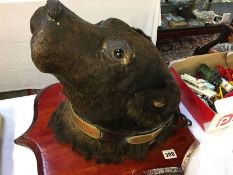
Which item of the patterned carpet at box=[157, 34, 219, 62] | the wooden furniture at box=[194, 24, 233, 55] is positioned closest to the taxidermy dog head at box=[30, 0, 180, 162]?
the wooden furniture at box=[194, 24, 233, 55]

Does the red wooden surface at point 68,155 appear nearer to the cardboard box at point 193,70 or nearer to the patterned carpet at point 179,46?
the cardboard box at point 193,70

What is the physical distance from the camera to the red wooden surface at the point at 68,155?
593mm

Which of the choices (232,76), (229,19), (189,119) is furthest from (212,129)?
(229,19)

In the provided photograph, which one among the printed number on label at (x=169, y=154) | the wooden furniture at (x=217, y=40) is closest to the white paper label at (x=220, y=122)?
the printed number on label at (x=169, y=154)

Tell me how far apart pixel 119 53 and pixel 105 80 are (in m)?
0.05

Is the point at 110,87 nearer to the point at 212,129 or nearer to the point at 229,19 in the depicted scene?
the point at 212,129

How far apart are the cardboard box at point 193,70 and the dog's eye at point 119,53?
391 millimetres

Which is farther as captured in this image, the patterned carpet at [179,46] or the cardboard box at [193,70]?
the patterned carpet at [179,46]

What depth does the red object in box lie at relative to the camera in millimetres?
738

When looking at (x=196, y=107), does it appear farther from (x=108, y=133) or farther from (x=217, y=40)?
(x=217, y=40)

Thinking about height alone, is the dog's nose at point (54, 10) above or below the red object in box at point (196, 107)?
above

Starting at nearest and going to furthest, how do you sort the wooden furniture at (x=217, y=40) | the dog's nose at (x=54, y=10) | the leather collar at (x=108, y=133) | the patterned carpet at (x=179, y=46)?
the dog's nose at (x=54, y=10) → the leather collar at (x=108, y=133) → the wooden furniture at (x=217, y=40) → the patterned carpet at (x=179, y=46)

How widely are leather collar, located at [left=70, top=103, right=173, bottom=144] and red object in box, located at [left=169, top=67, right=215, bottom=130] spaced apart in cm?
21

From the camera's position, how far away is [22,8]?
117 centimetres
